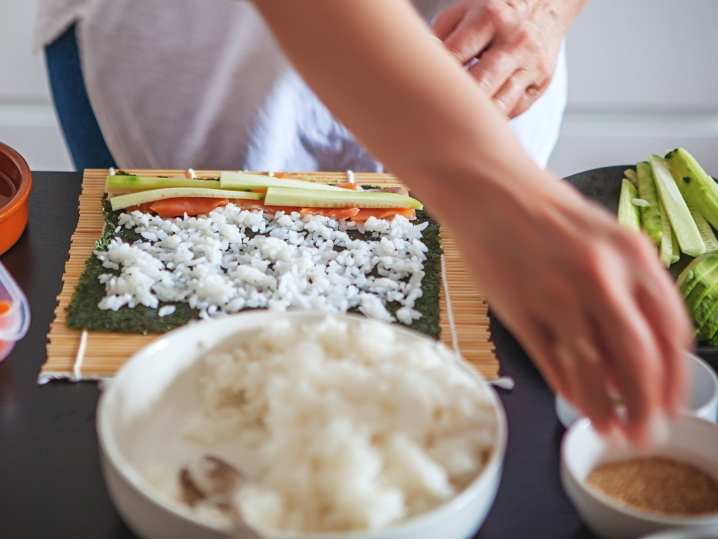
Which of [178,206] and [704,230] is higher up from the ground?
[704,230]

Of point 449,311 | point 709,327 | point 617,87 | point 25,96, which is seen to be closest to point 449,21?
point 449,311

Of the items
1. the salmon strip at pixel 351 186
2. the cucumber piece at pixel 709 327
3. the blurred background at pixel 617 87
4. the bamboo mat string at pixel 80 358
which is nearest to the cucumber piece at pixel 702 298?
the cucumber piece at pixel 709 327

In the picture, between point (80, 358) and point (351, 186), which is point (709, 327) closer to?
point (351, 186)

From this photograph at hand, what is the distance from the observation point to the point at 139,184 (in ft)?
3.93

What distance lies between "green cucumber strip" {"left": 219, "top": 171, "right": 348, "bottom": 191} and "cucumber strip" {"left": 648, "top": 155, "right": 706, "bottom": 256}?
0.55 meters

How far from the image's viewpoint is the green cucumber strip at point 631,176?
4.19 feet

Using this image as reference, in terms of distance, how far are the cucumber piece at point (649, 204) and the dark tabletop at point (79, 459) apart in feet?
1.26

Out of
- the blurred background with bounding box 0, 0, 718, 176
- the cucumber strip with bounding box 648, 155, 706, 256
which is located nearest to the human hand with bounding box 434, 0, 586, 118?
the cucumber strip with bounding box 648, 155, 706, 256

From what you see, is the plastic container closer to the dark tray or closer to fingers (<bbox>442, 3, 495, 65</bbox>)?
fingers (<bbox>442, 3, 495, 65</bbox>)

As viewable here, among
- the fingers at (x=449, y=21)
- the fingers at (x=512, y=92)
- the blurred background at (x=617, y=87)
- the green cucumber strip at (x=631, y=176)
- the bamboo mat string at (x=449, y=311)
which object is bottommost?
the blurred background at (x=617, y=87)

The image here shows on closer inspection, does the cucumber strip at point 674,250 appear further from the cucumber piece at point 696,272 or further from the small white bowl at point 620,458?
the small white bowl at point 620,458

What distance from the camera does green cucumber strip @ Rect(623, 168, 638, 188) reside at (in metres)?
1.28

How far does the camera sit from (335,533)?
487 mm

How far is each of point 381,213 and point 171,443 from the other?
25.6 inches
